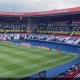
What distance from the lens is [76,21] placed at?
160 ft

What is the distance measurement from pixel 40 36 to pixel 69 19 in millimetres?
16817

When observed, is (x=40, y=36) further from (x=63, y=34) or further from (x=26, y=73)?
(x=26, y=73)

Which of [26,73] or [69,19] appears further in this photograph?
[69,19]

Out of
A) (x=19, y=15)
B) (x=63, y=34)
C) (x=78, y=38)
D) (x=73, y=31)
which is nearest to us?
(x=78, y=38)

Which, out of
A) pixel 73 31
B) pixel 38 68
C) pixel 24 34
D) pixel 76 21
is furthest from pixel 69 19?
pixel 38 68

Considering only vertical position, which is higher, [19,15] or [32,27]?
[19,15]

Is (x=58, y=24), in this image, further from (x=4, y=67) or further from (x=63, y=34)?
(x=4, y=67)

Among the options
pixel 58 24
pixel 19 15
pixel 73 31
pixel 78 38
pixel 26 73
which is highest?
pixel 19 15

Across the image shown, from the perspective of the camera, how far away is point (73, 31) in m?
47.1

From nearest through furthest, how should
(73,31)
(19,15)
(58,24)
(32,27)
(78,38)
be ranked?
(78,38)
(73,31)
(58,24)
(19,15)
(32,27)

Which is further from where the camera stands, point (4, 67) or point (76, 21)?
point (76, 21)

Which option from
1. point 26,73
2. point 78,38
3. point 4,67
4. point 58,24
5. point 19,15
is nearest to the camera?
point 26,73

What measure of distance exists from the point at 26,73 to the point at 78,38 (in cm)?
3402

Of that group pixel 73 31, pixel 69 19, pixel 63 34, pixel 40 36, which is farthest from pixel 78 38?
pixel 40 36
